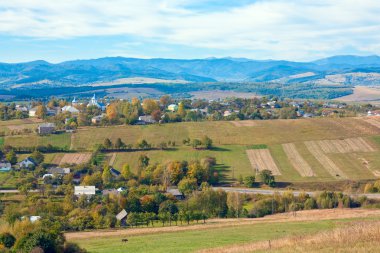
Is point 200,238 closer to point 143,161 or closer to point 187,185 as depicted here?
point 187,185

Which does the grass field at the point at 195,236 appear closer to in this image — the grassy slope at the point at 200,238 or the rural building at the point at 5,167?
the grassy slope at the point at 200,238

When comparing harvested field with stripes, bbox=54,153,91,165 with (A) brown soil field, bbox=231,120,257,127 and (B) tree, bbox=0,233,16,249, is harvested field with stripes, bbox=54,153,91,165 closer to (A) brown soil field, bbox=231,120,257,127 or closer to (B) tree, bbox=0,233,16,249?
(A) brown soil field, bbox=231,120,257,127

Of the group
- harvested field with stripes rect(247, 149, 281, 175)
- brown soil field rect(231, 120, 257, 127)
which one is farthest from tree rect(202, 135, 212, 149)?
brown soil field rect(231, 120, 257, 127)

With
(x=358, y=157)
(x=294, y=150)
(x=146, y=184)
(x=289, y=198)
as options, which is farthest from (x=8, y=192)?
(x=358, y=157)

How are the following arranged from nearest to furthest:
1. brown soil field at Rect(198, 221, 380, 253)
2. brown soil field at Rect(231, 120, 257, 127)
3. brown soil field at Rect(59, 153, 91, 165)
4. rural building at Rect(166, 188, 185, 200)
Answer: brown soil field at Rect(198, 221, 380, 253) → rural building at Rect(166, 188, 185, 200) → brown soil field at Rect(59, 153, 91, 165) → brown soil field at Rect(231, 120, 257, 127)

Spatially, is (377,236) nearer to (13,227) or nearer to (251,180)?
(13,227)

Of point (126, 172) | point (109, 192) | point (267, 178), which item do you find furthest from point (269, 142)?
point (109, 192)

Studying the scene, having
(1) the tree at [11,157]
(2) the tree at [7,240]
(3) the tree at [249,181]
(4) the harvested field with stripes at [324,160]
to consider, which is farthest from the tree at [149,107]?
(2) the tree at [7,240]
